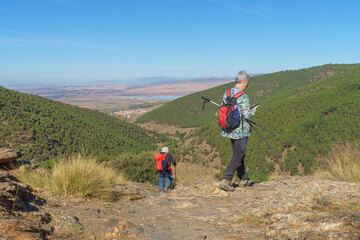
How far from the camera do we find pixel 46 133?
2917 centimetres

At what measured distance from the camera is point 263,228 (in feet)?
10.1

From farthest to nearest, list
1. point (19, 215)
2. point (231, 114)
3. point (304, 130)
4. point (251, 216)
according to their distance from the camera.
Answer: point (304, 130) < point (231, 114) < point (251, 216) < point (19, 215)

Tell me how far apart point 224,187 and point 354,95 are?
31.8 metres

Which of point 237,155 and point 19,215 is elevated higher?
point 237,155

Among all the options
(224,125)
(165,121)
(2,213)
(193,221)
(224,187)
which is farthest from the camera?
(165,121)

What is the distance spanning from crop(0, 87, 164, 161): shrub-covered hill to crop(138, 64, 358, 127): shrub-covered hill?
3121 centimetres

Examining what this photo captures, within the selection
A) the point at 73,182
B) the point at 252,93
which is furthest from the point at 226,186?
the point at 252,93

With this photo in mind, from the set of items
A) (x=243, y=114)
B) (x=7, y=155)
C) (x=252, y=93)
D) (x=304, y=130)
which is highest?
(x=252, y=93)

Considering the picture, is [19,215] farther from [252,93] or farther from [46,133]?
[252,93]

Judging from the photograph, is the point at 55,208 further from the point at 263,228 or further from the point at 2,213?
the point at 263,228

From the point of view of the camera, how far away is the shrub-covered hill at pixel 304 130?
2475cm

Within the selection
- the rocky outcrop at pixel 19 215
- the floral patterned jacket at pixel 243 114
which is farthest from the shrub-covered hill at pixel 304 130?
the rocky outcrop at pixel 19 215

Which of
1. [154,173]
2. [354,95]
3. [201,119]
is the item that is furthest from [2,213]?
[201,119]

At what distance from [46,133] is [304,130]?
91.2ft
